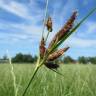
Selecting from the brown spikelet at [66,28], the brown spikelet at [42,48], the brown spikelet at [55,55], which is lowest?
the brown spikelet at [55,55]

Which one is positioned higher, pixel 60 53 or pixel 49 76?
pixel 49 76

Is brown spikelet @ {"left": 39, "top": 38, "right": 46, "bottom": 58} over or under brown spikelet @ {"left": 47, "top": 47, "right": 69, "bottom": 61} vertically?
over

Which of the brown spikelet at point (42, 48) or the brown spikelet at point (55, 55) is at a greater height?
the brown spikelet at point (42, 48)

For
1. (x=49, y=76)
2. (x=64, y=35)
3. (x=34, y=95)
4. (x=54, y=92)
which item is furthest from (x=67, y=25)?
(x=49, y=76)

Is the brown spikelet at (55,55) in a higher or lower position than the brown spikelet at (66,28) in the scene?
lower

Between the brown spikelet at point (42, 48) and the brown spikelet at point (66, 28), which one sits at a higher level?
the brown spikelet at point (66, 28)

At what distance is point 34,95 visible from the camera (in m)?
3.25

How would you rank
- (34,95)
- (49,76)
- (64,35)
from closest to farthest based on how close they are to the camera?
(64,35), (34,95), (49,76)

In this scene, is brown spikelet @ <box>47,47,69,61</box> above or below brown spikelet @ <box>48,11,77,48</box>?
below

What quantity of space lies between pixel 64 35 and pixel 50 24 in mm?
56

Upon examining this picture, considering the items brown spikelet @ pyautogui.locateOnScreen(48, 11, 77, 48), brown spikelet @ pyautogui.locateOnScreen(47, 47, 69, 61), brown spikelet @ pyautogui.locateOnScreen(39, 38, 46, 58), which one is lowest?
brown spikelet @ pyautogui.locateOnScreen(47, 47, 69, 61)

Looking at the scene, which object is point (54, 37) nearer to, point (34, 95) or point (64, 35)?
point (64, 35)

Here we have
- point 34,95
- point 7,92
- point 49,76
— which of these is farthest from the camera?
point 49,76

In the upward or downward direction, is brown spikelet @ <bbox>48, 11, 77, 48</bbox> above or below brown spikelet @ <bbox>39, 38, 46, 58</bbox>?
above
